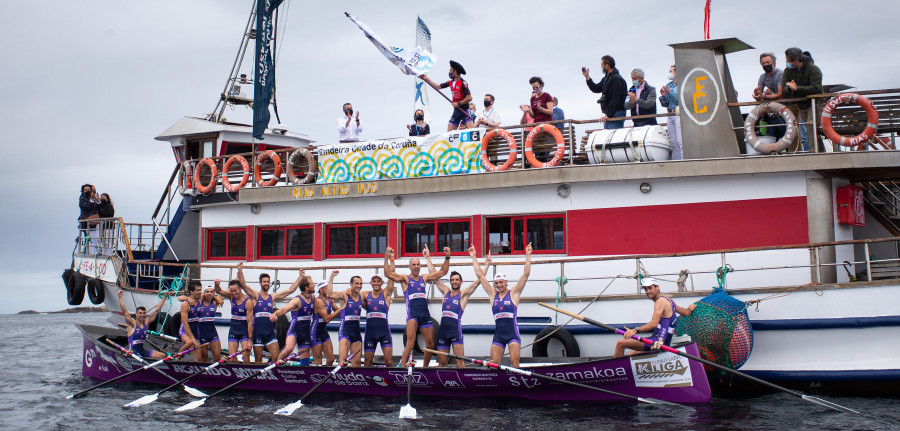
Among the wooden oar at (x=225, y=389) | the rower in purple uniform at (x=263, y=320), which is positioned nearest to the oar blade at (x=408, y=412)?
the wooden oar at (x=225, y=389)

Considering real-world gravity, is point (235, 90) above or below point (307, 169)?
above

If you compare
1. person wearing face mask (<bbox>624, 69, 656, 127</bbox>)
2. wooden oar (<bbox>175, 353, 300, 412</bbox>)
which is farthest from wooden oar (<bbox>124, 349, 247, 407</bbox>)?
person wearing face mask (<bbox>624, 69, 656, 127</bbox>)

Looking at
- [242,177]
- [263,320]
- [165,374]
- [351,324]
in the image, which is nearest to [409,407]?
[351,324]

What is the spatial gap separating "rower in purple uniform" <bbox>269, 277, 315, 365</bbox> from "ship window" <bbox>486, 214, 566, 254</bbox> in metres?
3.61

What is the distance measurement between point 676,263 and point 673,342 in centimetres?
164

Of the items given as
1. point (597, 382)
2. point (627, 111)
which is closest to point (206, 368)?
point (597, 382)

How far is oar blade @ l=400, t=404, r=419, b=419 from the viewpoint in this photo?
11.4m

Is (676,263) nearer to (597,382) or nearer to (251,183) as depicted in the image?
(597,382)

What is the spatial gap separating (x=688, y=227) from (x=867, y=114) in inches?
129

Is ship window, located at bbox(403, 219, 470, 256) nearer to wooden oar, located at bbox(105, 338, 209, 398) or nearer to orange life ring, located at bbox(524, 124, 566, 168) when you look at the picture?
orange life ring, located at bbox(524, 124, 566, 168)

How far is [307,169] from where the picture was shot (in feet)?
58.3

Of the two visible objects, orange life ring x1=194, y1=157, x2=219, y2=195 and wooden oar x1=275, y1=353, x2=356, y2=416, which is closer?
wooden oar x1=275, y1=353, x2=356, y2=416

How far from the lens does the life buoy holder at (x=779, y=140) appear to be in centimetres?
1256

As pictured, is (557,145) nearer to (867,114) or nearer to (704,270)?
(704,270)
